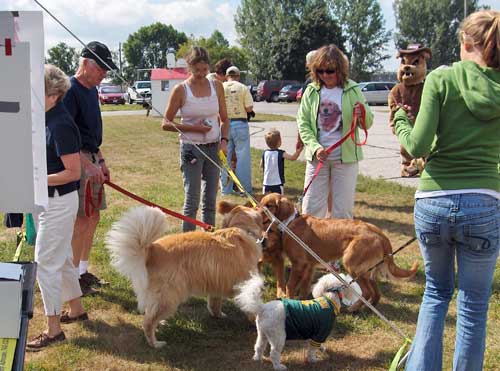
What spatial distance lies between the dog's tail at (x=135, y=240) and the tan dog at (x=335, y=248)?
1.19m

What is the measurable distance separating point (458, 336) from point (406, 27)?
76.0 m

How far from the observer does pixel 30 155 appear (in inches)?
79.3

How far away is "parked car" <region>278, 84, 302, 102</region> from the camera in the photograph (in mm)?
37719

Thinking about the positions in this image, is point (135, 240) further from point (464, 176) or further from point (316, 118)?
point (464, 176)

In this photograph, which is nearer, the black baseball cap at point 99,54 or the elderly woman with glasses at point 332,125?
the black baseball cap at point 99,54

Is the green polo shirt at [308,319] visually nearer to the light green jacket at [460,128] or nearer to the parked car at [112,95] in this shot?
the light green jacket at [460,128]

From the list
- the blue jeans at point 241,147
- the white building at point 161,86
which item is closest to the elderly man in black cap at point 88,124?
the blue jeans at point 241,147

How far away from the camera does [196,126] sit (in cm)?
466

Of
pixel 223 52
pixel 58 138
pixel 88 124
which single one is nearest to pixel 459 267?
pixel 58 138

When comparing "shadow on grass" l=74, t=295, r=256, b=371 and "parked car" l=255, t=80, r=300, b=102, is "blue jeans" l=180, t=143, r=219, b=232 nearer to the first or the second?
"shadow on grass" l=74, t=295, r=256, b=371

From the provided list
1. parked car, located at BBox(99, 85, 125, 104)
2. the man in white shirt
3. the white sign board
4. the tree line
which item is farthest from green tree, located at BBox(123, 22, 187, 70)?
the white sign board

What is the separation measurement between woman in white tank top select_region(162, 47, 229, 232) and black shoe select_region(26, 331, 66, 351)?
1.54m

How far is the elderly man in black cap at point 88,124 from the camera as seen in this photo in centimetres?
395

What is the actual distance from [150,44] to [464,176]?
9873cm
